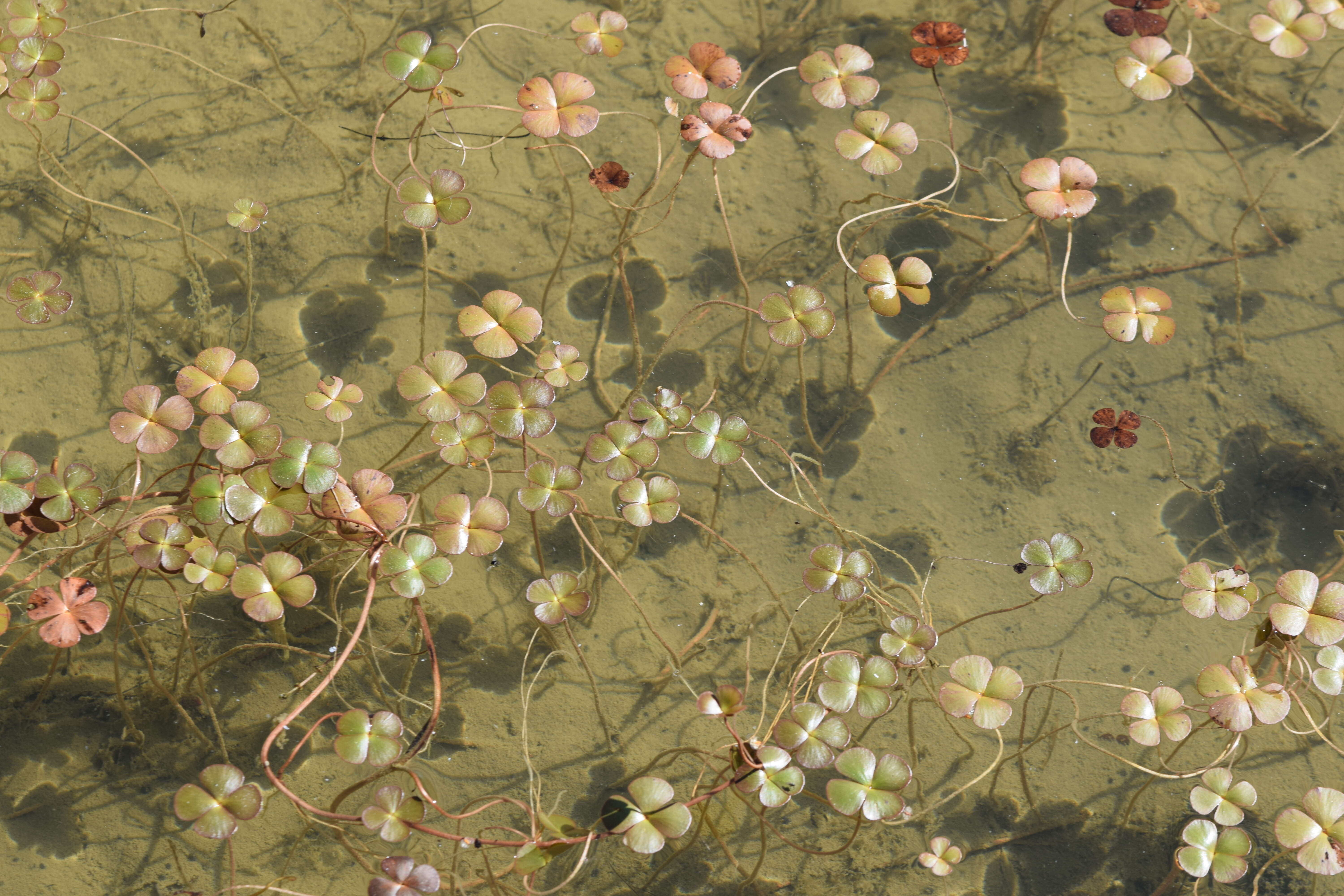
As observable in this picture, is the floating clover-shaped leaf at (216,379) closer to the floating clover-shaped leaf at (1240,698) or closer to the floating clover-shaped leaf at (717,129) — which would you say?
the floating clover-shaped leaf at (717,129)

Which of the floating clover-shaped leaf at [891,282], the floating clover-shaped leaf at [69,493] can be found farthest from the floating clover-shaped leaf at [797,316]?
the floating clover-shaped leaf at [69,493]

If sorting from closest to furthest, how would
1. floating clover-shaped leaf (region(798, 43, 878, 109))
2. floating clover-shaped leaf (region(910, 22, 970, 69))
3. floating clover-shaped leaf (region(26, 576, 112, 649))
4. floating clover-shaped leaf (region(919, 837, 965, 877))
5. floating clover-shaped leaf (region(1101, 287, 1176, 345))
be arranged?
floating clover-shaped leaf (region(26, 576, 112, 649)) < floating clover-shaped leaf (region(919, 837, 965, 877)) < floating clover-shaped leaf (region(1101, 287, 1176, 345)) < floating clover-shaped leaf (region(798, 43, 878, 109)) < floating clover-shaped leaf (region(910, 22, 970, 69))

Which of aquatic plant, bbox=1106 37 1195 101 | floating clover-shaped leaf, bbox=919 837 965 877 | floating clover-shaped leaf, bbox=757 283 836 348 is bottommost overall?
floating clover-shaped leaf, bbox=919 837 965 877

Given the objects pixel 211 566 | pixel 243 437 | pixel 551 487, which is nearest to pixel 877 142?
pixel 551 487

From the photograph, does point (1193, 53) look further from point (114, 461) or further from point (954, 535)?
point (114, 461)

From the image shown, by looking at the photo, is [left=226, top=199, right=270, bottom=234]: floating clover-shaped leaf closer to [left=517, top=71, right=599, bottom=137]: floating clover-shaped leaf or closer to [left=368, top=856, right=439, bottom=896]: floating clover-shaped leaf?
→ [left=517, top=71, right=599, bottom=137]: floating clover-shaped leaf

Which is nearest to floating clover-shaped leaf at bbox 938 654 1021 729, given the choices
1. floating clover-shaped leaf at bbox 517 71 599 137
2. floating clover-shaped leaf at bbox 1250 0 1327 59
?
floating clover-shaped leaf at bbox 517 71 599 137
